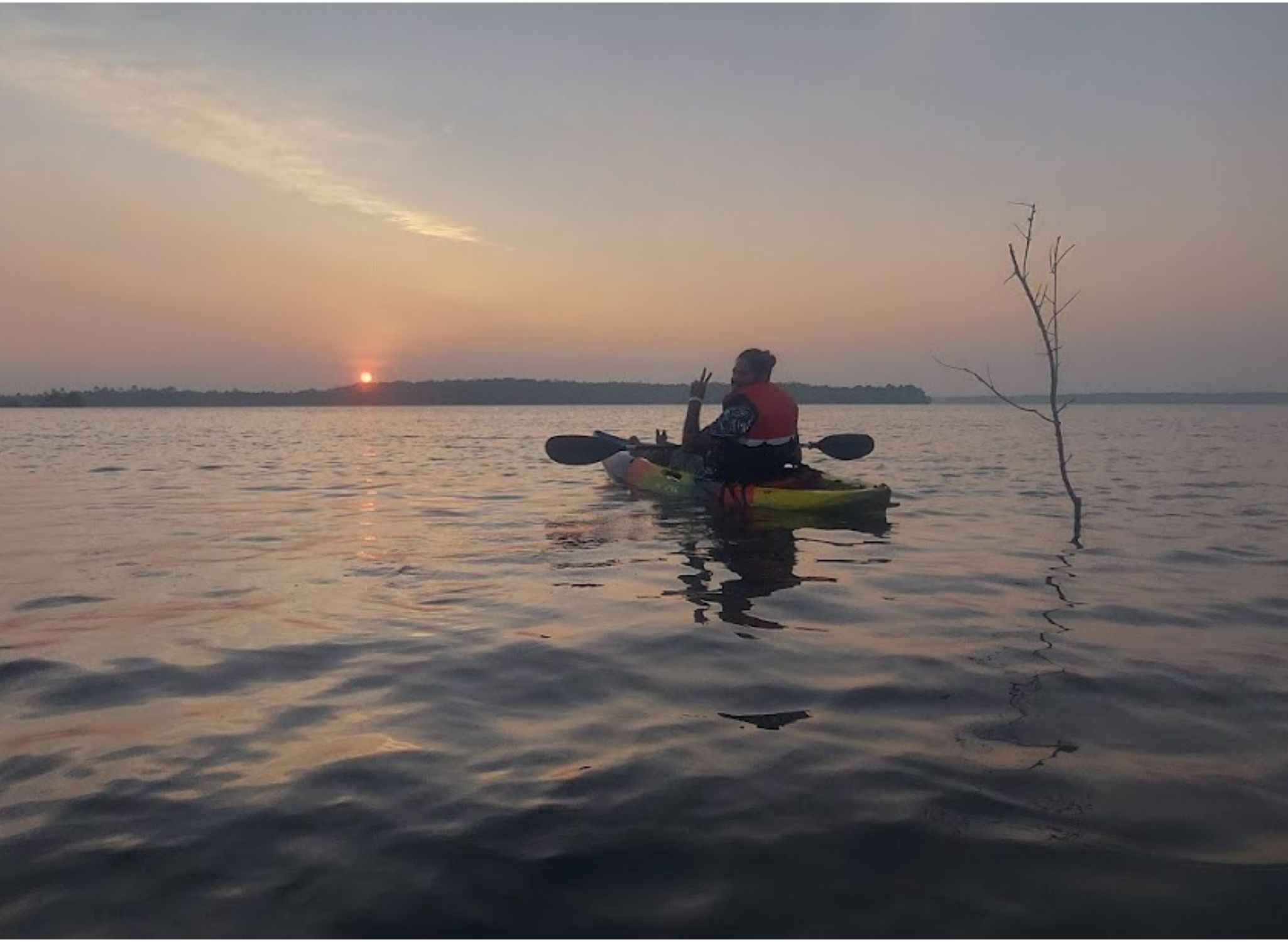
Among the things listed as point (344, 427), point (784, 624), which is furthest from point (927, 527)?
point (344, 427)

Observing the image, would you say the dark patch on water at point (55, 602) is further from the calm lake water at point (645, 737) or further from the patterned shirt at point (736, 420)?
the patterned shirt at point (736, 420)

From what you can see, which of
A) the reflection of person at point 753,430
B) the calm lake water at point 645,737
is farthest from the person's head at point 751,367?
the calm lake water at point 645,737

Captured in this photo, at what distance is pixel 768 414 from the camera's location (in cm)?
1280

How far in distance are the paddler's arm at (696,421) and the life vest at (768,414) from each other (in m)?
0.89

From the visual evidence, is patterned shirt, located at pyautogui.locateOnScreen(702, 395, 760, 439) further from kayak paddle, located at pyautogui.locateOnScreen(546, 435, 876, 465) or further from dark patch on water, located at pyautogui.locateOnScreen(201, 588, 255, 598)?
dark patch on water, located at pyautogui.locateOnScreen(201, 588, 255, 598)

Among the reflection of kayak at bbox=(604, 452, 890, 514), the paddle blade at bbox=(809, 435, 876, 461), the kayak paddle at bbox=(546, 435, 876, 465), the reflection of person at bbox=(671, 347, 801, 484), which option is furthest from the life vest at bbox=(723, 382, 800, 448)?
the paddle blade at bbox=(809, 435, 876, 461)

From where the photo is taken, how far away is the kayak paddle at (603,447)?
53.3 ft

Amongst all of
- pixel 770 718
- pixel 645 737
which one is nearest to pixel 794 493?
pixel 770 718

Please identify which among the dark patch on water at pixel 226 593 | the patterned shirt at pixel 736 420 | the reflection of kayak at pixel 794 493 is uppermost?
the patterned shirt at pixel 736 420

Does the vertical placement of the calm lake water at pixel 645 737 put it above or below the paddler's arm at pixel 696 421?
below

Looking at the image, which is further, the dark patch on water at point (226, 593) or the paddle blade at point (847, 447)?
the paddle blade at point (847, 447)

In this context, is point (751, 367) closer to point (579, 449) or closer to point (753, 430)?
point (753, 430)

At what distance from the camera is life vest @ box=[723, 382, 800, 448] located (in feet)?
41.4

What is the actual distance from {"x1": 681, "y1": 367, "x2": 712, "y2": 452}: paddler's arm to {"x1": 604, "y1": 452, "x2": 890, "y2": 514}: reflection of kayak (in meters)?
0.53
